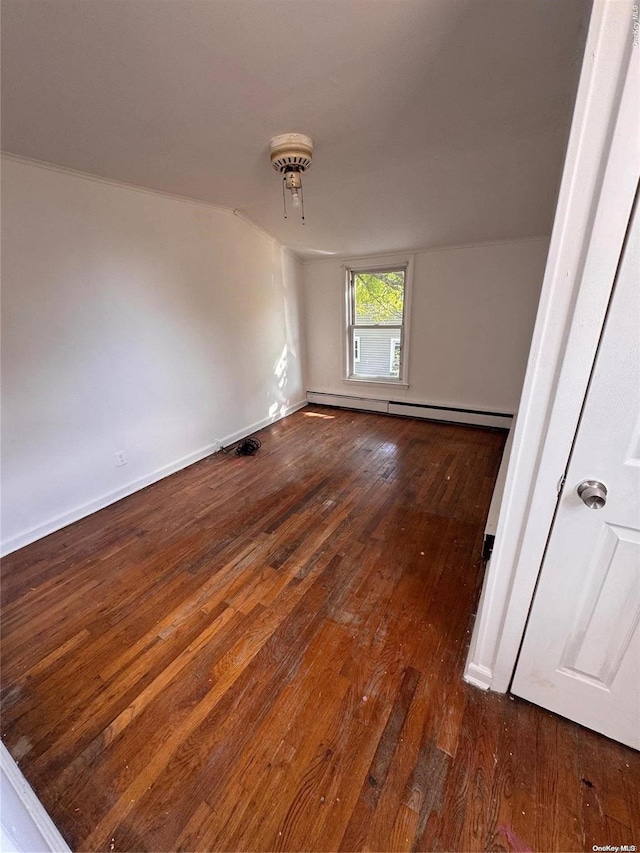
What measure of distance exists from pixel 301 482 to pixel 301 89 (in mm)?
2464

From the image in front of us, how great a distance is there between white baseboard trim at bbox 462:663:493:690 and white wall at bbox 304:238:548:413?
126 inches

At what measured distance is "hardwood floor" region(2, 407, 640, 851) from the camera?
0.96m

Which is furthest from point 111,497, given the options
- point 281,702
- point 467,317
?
point 467,317

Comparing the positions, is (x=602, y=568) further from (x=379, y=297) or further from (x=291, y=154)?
(x=379, y=297)

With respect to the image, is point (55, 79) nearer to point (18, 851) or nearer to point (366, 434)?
point (18, 851)

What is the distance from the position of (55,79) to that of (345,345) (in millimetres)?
3593

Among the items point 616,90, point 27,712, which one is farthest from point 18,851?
point 616,90

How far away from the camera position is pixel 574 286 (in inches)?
32.5

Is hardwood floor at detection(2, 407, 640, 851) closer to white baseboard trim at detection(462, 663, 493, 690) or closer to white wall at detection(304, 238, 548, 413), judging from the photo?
white baseboard trim at detection(462, 663, 493, 690)

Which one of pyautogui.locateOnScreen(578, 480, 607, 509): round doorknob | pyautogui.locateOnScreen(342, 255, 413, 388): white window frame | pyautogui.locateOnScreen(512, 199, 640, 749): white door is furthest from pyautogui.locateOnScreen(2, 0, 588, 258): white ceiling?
pyautogui.locateOnScreen(578, 480, 607, 509): round doorknob

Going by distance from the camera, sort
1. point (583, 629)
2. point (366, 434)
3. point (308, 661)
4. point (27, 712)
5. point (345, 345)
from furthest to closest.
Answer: point (345, 345) → point (366, 434) → point (308, 661) → point (27, 712) → point (583, 629)

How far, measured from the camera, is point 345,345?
4672 mm

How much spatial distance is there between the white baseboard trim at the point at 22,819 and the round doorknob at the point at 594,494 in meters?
1.49

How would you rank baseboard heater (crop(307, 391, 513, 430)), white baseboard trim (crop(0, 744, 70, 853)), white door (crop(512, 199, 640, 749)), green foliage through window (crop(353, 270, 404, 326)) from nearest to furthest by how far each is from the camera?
white baseboard trim (crop(0, 744, 70, 853)) < white door (crop(512, 199, 640, 749)) < baseboard heater (crop(307, 391, 513, 430)) < green foliage through window (crop(353, 270, 404, 326))
